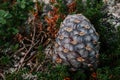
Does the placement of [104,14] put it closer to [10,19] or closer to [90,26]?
[90,26]

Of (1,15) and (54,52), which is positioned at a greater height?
(1,15)

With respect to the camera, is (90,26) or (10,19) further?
(10,19)

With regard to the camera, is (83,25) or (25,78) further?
(25,78)

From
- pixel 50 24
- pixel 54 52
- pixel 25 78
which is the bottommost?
pixel 25 78

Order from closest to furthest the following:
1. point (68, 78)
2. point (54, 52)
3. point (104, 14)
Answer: point (68, 78)
point (54, 52)
point (104, 14)

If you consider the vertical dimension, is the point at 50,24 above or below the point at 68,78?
above

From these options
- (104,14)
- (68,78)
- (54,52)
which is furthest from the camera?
(104,14)

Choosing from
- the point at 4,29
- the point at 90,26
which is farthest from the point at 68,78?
the point at 4,29

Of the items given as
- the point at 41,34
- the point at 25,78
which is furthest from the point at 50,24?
the point at 25,78

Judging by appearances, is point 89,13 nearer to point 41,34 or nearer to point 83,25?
point 83,25
